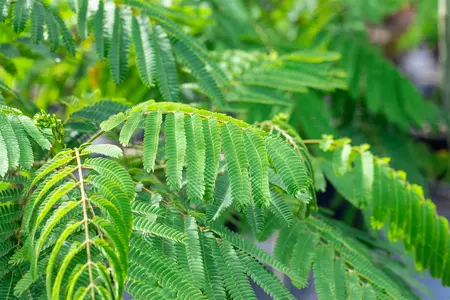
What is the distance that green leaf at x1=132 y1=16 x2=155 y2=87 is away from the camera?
148 centimetres

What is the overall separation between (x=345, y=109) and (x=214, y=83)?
1.17m

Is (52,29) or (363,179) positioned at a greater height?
(52,29)

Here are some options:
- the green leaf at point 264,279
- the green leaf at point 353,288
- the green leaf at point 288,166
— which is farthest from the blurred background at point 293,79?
the green leaf at point 288,166

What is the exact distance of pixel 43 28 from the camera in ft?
4.80

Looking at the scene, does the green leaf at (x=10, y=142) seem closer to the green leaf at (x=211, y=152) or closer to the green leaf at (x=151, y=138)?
the green leaf at (x=151, y=138)

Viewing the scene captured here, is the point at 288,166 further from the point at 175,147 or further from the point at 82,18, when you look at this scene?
the point at 82,18

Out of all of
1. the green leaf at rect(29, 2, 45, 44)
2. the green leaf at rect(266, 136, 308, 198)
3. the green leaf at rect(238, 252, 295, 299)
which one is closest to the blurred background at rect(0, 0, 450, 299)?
the green leaf at rect(29, 2, 45, 44)

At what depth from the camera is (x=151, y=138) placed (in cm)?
115

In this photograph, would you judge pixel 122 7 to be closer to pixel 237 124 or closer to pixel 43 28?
pixel 43 28

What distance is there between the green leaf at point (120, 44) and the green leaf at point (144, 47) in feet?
0.07

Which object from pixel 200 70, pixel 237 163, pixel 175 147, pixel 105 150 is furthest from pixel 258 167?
pixel 200 70

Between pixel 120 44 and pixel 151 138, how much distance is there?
17.9 inches

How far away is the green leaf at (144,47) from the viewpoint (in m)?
1.48

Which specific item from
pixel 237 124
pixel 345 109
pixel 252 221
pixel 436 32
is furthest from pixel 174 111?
pixel 436 32
